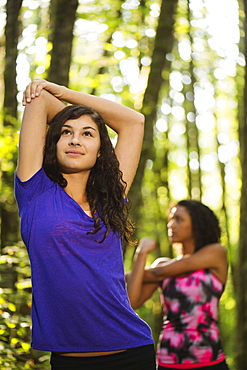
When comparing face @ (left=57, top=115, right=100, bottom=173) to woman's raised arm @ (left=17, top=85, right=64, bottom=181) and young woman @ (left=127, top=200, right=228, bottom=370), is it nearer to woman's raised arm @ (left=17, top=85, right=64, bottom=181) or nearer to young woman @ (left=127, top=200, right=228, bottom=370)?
woman's raised arm @ (left=17, top=85, right=64, bottom=181)

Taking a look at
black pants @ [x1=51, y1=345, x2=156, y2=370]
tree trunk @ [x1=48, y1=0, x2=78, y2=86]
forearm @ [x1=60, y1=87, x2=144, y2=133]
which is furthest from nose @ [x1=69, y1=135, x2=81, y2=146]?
tree trunk @ [x1=48, y1=0, x2=78, y2=86]

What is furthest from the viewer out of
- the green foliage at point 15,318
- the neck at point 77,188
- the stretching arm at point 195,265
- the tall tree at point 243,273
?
the tall tree at point 243,273

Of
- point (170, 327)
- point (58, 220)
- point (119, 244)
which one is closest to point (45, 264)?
point (58, 220)

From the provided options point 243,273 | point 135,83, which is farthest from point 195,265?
point 135,83

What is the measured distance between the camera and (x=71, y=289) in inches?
102

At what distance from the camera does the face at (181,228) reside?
5.16 m

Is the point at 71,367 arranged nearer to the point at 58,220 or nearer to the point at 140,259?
the point at 58,220

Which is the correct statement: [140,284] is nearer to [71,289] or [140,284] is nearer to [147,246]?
[147,246]

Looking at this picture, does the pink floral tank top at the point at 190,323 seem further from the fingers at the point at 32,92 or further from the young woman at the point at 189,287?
the fingers at the point at 32,92

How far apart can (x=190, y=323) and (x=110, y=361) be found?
206cm

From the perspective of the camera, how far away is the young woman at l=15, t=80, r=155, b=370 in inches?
102

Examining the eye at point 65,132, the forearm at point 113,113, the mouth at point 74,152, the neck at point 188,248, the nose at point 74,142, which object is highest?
the forearm at point 113,113

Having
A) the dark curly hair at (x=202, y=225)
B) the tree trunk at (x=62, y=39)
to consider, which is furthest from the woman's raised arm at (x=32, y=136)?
the dark curly hair at (x=202, y=225)

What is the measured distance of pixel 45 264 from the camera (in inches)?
103
